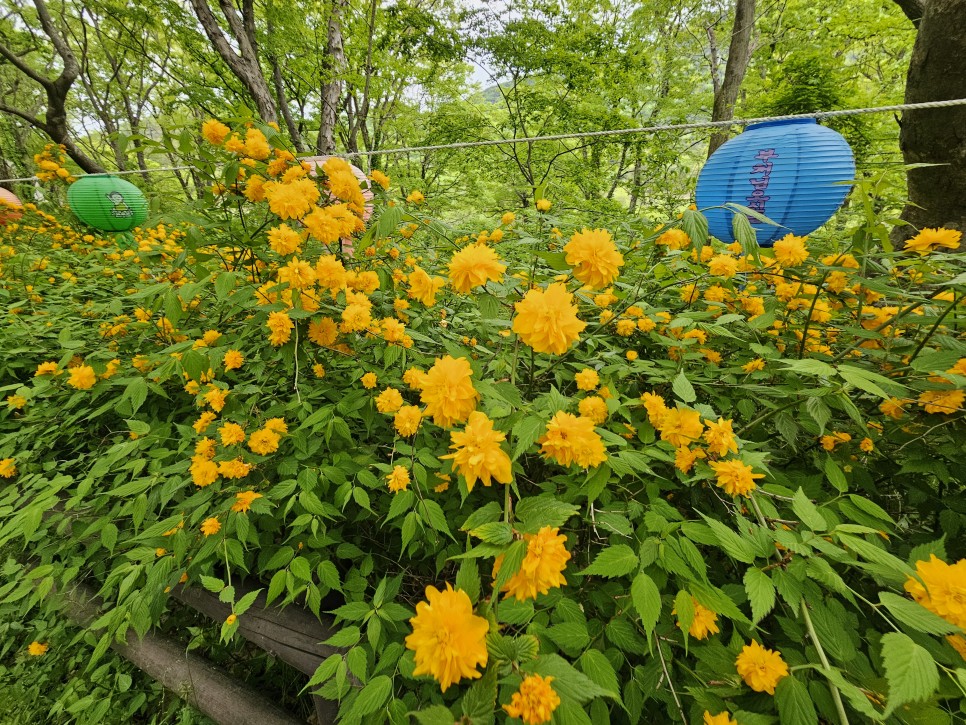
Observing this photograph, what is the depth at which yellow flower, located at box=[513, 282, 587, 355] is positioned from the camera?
0.76m

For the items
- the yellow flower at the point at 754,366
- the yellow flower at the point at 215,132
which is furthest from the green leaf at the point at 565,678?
the yellow flower at the point at 215,132

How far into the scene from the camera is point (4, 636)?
63.9 inches

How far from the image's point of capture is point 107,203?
3.81 meters

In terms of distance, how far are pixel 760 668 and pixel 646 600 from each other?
207 mm

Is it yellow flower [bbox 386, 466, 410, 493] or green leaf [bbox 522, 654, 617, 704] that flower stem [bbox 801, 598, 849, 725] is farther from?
yellow flower [bbox 386, 466, 410, 493]

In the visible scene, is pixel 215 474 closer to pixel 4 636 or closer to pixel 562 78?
pixel 4 636

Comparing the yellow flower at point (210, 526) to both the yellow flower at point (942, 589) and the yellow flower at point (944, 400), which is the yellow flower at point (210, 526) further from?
the yellow flower at point (944, 400)

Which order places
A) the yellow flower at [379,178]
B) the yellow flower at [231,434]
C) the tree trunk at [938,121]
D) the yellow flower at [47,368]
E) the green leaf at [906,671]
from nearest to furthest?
the green leaf at [906,671] → the yellow flower at [231,434] → the yellow flower at [379,178] → the yellow flower at [47,368] → the tree trunk at [938,121]

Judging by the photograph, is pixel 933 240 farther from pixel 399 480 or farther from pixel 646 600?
pixel 399 480

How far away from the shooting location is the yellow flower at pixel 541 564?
2.01ft

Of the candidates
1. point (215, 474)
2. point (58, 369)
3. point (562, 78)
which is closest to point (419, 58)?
point (562, 78)

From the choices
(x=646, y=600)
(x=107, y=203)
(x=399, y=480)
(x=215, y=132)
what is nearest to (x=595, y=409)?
(x=646, y=600)

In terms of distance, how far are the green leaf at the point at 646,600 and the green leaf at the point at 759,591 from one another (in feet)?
0.44

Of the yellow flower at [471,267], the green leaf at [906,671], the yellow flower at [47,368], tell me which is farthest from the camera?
the yellow flower at [47,368]
